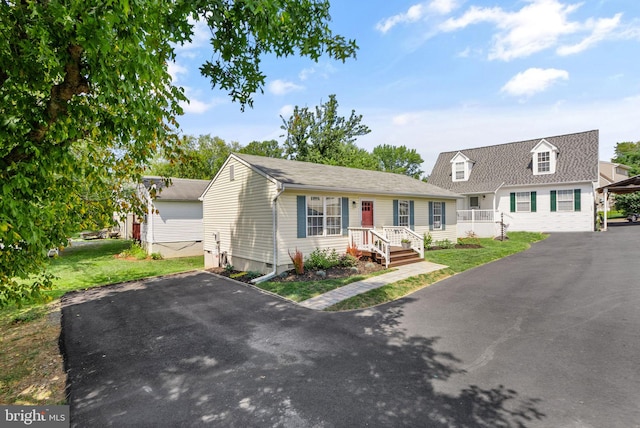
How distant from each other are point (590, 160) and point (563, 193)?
2.94m

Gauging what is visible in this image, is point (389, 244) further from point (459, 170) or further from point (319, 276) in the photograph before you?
point (459, 170)

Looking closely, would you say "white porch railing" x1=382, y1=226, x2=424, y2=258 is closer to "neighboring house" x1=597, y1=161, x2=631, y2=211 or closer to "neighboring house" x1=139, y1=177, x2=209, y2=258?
"neighboring house" x1=139, y1=177, x2=209, y2=258

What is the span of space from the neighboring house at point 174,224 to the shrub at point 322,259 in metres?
9.75

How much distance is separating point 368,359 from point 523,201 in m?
23.8

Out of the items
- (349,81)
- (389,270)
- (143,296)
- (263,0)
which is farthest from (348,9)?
(143,296)

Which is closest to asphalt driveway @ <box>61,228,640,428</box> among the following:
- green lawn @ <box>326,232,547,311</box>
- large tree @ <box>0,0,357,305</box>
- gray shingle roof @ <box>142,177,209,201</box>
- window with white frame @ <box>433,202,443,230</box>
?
green lawn @ <box>326,232,547,311</box>

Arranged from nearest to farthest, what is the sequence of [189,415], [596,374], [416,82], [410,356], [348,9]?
[189,415] → [596,374] → [410,356] → [348,9] → [416,82]

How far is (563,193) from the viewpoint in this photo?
21703 millimetres

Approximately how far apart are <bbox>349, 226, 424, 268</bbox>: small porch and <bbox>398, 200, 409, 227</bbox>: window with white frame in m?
1.13

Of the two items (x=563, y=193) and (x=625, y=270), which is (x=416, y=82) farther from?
(x=563, y=193)

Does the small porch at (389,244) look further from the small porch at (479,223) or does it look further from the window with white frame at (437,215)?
the small porch at (479,223)

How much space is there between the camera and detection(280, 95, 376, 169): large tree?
3105cm

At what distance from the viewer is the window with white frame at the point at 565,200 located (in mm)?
21406

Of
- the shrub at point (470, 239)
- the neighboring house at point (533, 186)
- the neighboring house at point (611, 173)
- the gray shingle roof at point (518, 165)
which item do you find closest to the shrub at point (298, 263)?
the shrub at point (470, 239)
